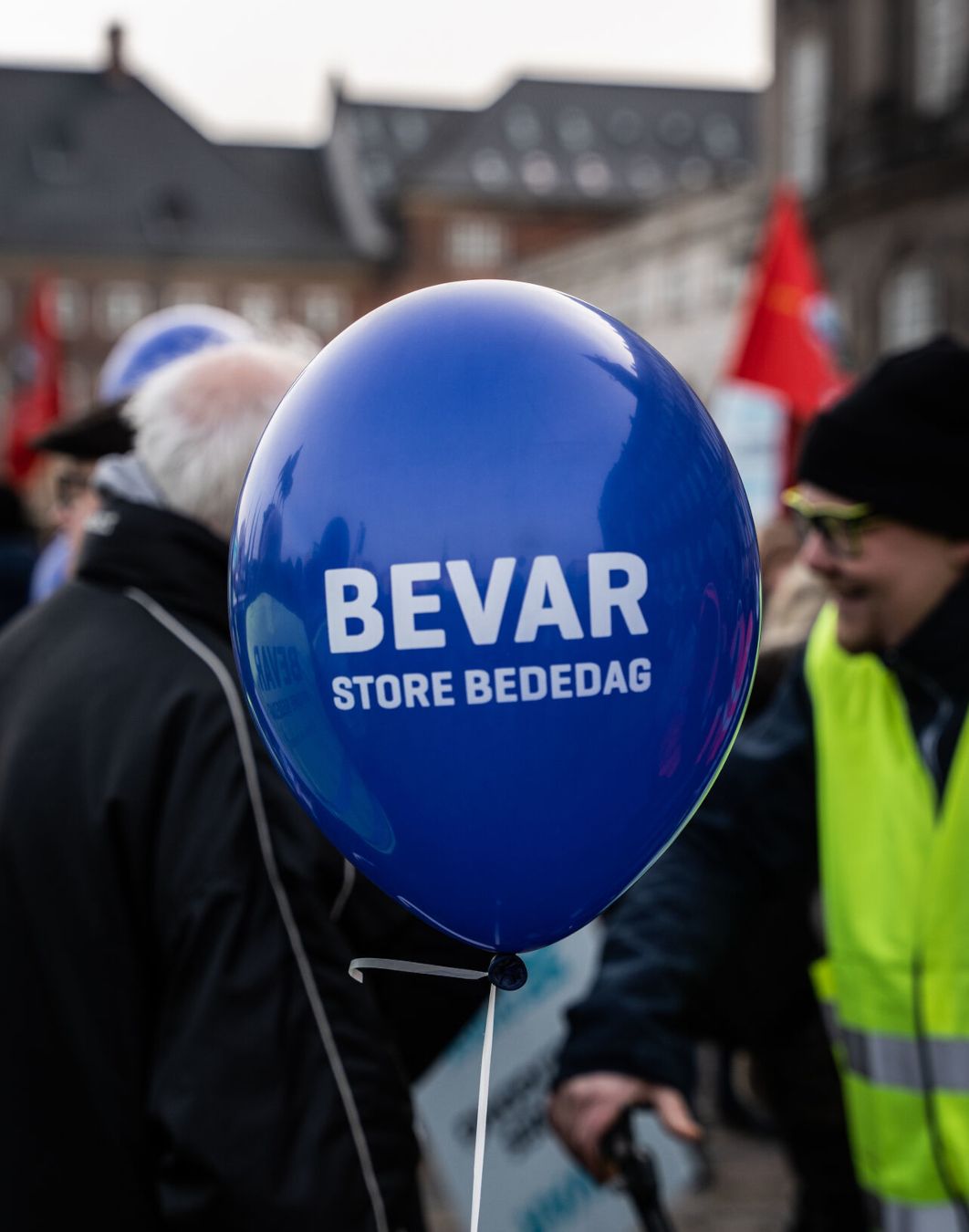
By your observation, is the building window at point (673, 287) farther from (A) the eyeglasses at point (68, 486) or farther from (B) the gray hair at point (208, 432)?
(B) the gray hair at point (208, 432)

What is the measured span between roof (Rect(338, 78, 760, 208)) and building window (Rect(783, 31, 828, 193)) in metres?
28.7

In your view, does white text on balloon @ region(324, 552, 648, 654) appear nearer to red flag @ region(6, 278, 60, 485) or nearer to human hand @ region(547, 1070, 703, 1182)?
human hand @ region(547, 1070, 703, 1182)

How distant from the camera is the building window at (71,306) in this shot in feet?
172

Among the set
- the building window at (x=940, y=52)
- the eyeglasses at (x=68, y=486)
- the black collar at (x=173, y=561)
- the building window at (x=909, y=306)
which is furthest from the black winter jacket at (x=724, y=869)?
the building window at (x=940, y=52)

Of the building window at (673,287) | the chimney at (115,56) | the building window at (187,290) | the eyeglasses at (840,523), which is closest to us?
the eyeglasses at (840,523)

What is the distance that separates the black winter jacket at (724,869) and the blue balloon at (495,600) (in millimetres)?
661

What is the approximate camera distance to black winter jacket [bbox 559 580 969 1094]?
219 cm

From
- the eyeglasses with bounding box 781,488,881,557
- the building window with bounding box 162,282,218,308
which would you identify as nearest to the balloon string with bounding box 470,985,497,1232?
the eyeglasses with bounding box 781,488,881,557

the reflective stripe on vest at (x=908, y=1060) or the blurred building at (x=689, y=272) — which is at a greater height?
the reflective stripe on vest at (x=908, y=1060)

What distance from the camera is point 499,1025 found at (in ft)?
10.1

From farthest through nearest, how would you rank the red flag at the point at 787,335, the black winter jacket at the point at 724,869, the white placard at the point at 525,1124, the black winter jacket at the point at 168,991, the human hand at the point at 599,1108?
the red flag at the point at 787,335
the white placard at the point at 525,1124
the black winter jacket at the point at 724,869
the human hand at the point at 599,1108
the black winter jacket at the point at 168,991

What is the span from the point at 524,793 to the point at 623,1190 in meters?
0.85

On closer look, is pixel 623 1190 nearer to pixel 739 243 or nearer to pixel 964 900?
pixel 964 900

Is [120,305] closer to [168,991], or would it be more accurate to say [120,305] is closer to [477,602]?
[168,991]
